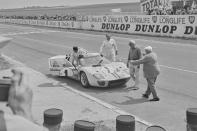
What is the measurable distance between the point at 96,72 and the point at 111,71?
20.4 inches

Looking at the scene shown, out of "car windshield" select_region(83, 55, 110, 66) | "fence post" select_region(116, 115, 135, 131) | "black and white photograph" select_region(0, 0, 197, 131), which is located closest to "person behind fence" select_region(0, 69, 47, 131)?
"black and white photograph" select_region(0, 0, 197, 131)

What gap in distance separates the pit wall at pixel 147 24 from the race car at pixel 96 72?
15361mm

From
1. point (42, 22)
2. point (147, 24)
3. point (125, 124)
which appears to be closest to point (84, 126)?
point (125, 124)

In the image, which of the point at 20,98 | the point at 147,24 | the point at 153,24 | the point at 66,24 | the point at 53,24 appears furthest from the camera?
the point at 53,24

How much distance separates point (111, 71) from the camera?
1220 centimetres

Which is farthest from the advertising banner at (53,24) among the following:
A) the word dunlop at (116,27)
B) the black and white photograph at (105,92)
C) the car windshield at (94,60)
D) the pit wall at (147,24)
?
the car windshield at (94,60)

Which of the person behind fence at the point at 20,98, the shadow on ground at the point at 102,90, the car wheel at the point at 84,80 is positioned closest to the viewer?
the person behind fence at the point at 20,98

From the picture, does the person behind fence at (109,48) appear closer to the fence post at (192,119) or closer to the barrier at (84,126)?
the fence post at (192,119)

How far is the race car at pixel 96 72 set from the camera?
11930 mm

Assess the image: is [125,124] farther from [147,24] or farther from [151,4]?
[151,4]

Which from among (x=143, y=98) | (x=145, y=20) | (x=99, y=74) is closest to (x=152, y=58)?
(x=143, y=98)

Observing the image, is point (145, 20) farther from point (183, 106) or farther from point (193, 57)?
point (183, 106)

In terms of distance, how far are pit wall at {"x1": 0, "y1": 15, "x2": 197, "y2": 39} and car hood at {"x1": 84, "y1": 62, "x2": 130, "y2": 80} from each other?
15704 millimetres

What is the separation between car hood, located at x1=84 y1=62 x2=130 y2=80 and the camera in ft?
39.3
